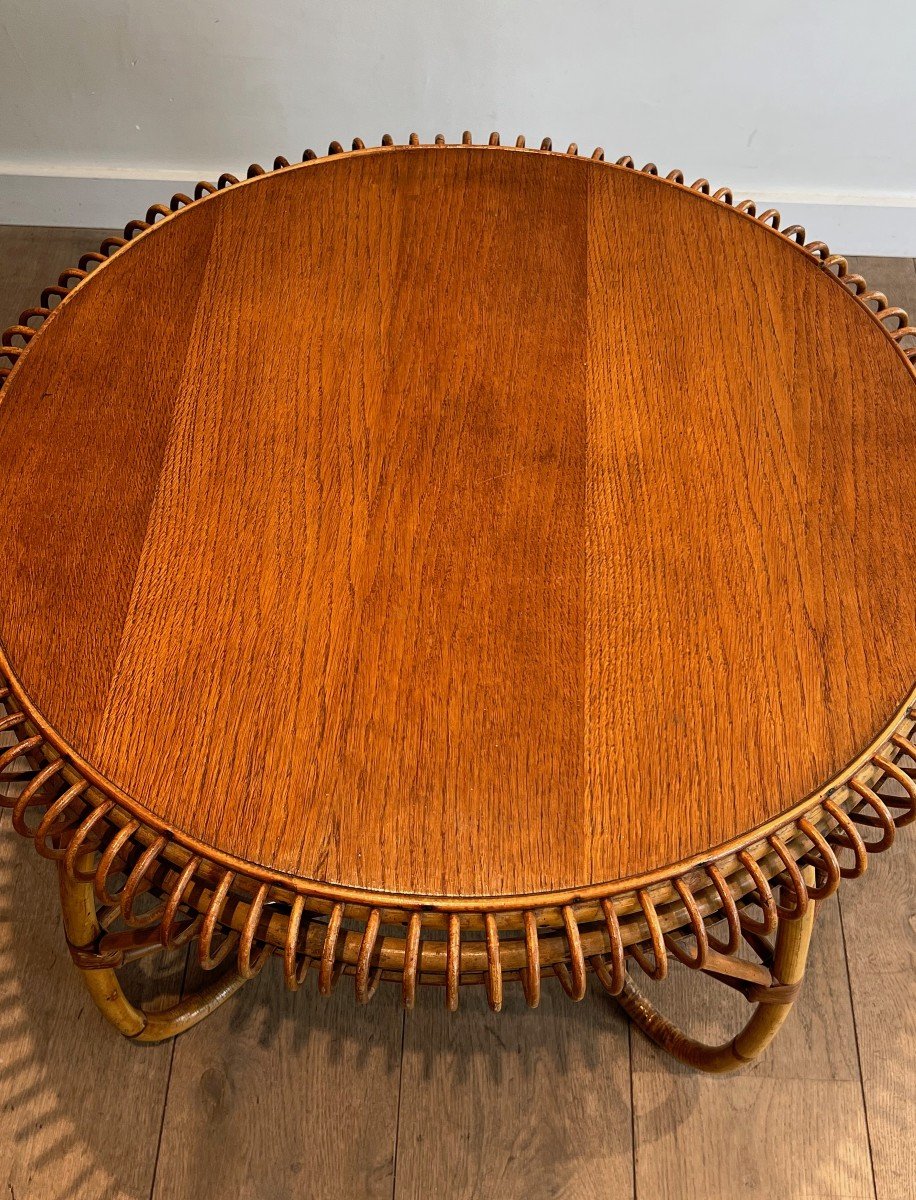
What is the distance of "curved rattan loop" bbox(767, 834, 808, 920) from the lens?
24.9 inches

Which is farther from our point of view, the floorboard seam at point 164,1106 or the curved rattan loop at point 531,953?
the floorboard seam at point 164,1106

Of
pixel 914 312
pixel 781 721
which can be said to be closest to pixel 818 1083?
pixel 781 721

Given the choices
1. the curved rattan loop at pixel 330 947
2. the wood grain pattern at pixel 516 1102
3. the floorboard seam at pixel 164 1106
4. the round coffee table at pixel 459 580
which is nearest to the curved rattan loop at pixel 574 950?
the round coffee table at pixel 459 580

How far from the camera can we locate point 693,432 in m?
0.80

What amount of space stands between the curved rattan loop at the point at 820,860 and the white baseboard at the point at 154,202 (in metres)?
1.03

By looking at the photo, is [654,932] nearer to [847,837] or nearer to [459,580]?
[847,837]

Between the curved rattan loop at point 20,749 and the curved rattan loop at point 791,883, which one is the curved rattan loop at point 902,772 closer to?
the curved rattan loop at point 791,883

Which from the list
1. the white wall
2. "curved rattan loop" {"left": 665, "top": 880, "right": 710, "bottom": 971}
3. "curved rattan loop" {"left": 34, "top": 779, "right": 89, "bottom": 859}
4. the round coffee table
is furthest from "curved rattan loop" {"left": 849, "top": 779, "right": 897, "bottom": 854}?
the white wall

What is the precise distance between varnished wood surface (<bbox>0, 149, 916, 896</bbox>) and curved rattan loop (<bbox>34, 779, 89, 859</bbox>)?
0.02m

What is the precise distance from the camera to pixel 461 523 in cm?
75

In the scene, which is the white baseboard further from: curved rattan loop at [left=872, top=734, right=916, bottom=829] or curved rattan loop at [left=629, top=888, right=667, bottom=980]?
curved rattan loop at [left=629, top=888, right=667, bottom=980]

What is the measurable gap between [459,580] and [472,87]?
2.81ft

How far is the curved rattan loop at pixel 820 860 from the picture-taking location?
2.08 ft

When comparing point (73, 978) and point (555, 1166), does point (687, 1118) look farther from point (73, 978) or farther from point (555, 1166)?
point (73, 978)
